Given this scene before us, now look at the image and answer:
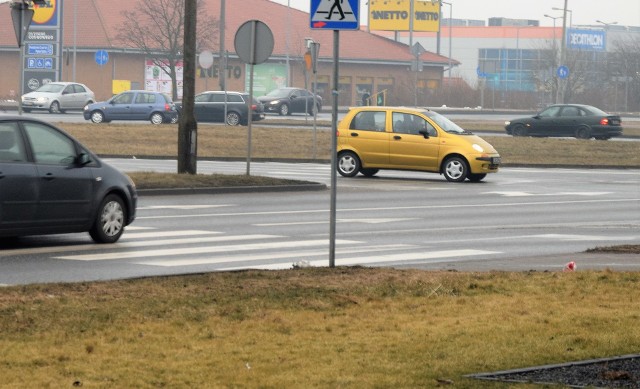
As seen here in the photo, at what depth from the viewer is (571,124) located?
50.8m

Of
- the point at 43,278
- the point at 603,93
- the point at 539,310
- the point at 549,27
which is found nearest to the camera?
the point at 539,310

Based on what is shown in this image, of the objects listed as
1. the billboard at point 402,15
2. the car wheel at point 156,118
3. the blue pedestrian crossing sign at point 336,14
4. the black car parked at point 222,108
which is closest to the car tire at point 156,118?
the car wheel at point 156,118

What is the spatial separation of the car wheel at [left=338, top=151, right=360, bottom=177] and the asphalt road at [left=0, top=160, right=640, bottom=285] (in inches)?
20.9

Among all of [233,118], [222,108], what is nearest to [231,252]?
[233,118]

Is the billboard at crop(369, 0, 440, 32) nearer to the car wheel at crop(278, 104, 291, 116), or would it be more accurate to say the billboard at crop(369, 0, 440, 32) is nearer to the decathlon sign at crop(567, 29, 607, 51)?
the decathlon sign at crop(567, 29, 607, 51)

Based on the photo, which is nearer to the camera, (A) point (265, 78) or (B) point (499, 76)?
(A) point (265, 78)

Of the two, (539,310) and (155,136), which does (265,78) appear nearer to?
(155,136)

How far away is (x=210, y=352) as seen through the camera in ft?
27.8

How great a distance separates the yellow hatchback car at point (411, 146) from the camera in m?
30.4

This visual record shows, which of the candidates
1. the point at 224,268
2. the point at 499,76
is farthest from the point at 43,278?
the point at 499,76

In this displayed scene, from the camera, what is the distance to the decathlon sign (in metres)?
135

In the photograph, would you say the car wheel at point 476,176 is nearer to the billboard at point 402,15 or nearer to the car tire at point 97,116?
the car tire at point 97,116

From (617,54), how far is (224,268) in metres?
94.6

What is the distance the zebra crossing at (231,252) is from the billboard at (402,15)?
322 feet
